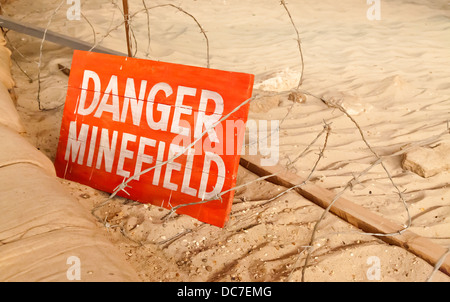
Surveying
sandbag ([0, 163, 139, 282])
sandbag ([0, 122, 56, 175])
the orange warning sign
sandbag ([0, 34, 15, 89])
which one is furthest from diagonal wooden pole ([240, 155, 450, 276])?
sandbag ([0, 34, 15, 89])

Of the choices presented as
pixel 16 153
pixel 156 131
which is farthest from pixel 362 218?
pixel 16 153

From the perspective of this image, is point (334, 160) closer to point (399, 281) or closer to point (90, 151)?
point (399, 281)

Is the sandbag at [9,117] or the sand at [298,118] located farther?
the sandbag at [9,117]

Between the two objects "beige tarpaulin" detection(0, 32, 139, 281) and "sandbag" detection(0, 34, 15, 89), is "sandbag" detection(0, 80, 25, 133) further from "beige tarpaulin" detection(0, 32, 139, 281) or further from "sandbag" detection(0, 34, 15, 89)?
"sandbag" detection(0, 34, 15, 89)

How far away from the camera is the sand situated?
1.82 meters

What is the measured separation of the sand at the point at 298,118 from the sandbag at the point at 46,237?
290 millimetres

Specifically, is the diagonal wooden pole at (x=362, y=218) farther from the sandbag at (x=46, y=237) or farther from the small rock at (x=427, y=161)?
the sandbag at (x=46, y=237)

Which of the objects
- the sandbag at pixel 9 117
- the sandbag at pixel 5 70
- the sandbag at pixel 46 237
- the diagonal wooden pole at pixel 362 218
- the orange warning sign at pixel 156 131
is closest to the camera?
the sandbag at pixel 46 237

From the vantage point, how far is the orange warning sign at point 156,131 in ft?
6.64

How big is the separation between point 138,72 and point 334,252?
1.33m

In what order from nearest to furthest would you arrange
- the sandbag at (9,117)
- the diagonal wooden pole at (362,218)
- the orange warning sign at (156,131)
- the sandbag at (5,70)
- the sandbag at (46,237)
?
the sandbag at (46,237), the diagonal wooden pole at (362,218), the orange warning sign at (156,131), the sandbag at (9,117), the sandbag at (5,70)

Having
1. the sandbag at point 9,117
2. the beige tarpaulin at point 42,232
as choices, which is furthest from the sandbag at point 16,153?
the sandbag at point 9,117

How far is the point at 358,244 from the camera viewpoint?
1.89 m
